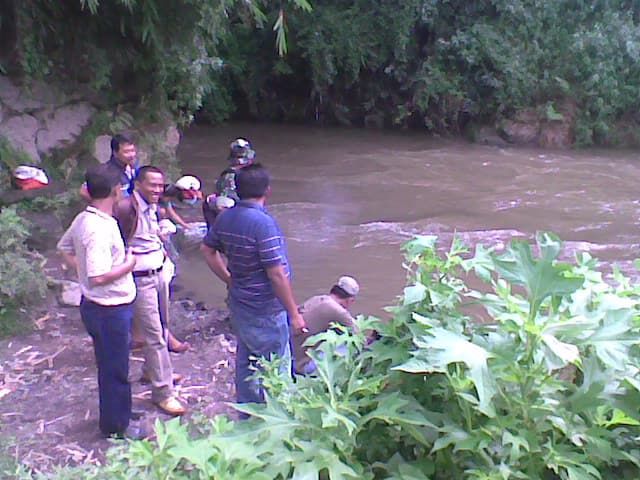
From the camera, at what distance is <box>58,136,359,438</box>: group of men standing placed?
4266 mm

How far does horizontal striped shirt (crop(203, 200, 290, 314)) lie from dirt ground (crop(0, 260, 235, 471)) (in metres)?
0.62

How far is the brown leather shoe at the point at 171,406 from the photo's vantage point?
4.88 metres

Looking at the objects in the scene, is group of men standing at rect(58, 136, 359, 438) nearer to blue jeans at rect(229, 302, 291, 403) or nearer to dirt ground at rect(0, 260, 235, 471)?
blue jeans at rect(229, 302, 291, 403)

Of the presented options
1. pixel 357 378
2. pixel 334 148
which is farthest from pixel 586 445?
pixel 334 148

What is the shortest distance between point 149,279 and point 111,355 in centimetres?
66

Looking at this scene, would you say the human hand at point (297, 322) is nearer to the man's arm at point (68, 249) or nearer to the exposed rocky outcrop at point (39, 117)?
the man's arm at point (68, 249)

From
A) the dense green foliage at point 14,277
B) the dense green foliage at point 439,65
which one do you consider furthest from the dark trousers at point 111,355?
the dense green foliage at point 439,65

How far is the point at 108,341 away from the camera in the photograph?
4.34 m

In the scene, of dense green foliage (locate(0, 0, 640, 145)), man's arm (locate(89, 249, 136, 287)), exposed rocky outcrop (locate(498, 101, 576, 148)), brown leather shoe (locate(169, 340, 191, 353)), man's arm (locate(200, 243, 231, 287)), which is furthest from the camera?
dense green foliage (locate(0, 0, 640, 145))

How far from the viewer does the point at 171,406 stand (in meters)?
4.91

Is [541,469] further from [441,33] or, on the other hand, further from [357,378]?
[441,33]

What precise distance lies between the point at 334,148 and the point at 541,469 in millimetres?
17096

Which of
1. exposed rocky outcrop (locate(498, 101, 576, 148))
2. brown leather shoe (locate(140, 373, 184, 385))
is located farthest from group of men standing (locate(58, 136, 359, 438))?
exposed rocky outcrop (locate(498, 101, 576, 148))

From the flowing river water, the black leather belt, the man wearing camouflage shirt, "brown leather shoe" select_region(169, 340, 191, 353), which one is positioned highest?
the man wearing camouflage shirt
